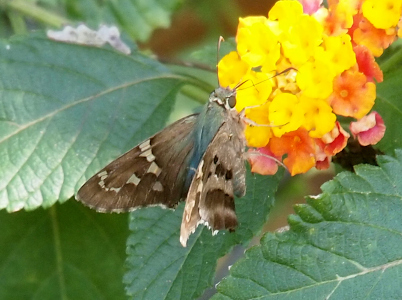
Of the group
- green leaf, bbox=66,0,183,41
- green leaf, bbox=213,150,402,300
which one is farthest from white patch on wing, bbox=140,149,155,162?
green leaf, bbox=66,0,183,41

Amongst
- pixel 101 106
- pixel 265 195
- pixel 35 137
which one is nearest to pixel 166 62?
pixel 101 106

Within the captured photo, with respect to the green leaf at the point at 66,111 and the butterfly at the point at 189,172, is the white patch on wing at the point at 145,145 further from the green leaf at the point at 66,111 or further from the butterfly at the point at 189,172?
the green leaf at the point at 66,111

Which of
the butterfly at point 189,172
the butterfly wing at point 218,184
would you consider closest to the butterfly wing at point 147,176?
the butterfly at point 189,172

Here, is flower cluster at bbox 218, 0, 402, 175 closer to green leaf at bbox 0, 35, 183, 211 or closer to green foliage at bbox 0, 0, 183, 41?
green leaf at bbox 0, 35, 183, 211

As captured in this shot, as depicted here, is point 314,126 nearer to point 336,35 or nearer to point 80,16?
point 336,35

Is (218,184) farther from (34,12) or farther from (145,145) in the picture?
(34,12)

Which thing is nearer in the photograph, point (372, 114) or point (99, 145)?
point (372, 114)
